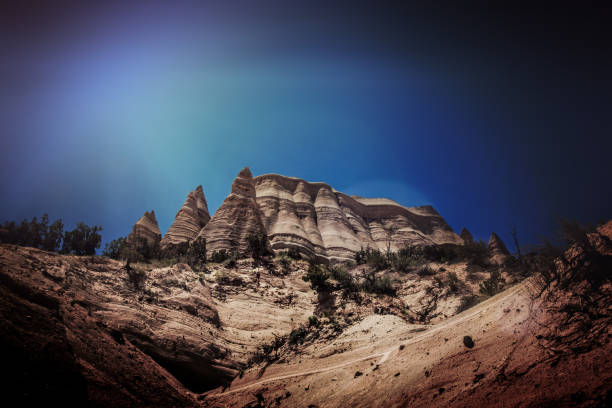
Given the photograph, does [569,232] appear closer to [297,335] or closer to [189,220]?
[297,335]

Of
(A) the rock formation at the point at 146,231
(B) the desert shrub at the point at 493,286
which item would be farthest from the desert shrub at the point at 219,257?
(B) the desert shrub at the point at 493,286

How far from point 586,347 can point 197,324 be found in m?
10.3

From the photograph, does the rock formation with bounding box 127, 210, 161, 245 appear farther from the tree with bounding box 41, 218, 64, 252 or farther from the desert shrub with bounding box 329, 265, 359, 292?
the desert shrub with bounding box 329, 265, 359, 292

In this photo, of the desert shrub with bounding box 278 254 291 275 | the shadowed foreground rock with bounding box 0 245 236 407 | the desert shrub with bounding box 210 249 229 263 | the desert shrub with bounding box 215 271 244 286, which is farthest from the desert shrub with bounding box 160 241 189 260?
the shadowed foreground rock with bounding box 0 245 236 407

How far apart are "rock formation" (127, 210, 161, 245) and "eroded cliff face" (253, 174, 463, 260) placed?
37.5 feet

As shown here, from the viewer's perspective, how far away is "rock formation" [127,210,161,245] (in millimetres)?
25438

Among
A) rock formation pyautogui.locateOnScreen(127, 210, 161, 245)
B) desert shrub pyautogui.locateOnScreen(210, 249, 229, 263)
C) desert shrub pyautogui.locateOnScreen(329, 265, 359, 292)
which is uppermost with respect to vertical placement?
rock formation pyautogui.locateOnScreen(127, 210, 161, 245)

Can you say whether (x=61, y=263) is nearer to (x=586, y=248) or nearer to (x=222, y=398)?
(x=222, y=398)

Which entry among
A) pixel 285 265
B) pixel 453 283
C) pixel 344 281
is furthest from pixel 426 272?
pixel 285 265

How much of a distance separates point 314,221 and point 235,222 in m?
15.7

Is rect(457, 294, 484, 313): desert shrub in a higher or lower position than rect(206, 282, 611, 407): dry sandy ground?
higher

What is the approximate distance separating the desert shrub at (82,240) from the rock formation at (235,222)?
6.54 metres

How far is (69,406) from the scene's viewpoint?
14.6 ft

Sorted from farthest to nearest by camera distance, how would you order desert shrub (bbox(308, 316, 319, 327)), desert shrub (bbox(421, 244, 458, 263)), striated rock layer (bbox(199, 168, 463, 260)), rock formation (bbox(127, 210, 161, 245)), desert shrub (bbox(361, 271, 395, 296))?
rock formation (bbox(127, 210, 161, 245)) < striated rock layer (bbox(199, 168, 463, 260)) < desert shrub (bbox(421, 244, 458, 263)) < desert shrub (bbox(361, 271, 395, 296)) < desert shrub (bbox(308, 316, 319, 327))
